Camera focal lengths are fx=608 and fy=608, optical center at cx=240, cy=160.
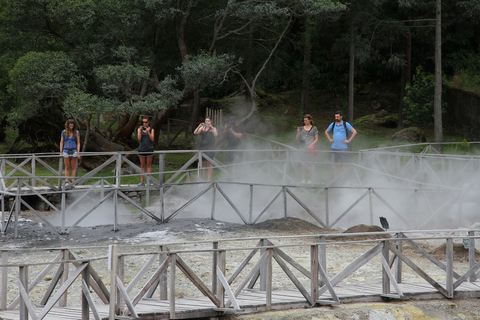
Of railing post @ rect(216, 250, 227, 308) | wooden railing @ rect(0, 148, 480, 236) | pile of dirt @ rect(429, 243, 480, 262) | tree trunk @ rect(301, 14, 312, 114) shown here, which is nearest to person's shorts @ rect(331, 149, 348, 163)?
wooden railing @ rect(0, 148, 480, 236)

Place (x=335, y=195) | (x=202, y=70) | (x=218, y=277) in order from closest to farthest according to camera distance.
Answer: (x=218, y=277)
(x=335, y=195)
(x=202, y=70)

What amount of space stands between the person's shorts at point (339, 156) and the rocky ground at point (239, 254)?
1962 mm

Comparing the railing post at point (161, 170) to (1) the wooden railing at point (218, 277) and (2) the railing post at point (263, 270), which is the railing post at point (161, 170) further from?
(2) the railing post at point (263, 270)

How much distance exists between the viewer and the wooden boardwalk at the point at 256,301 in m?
6.59

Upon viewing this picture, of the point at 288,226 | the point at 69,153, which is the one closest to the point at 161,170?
the point at 69,153

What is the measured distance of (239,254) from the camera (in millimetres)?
10641

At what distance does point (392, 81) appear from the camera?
1200 inches

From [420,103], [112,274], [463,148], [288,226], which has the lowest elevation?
[288,226]

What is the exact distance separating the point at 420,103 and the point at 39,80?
1455 cm

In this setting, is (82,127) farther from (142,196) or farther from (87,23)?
(142,196)

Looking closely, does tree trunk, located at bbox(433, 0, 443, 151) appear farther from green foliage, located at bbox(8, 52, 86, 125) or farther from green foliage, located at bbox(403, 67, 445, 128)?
green foliage, located at bbox(8, 52, 86, 125)

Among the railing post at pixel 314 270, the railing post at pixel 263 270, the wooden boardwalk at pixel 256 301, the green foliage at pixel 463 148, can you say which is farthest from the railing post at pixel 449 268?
the green foliage at pixel 463 148

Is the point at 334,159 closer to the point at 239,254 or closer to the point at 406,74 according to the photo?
the point at 239,254

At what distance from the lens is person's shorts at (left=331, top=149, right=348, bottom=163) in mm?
13711
